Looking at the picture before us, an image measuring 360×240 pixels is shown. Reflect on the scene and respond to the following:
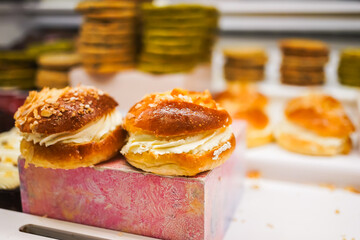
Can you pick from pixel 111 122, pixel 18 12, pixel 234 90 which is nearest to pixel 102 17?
pixel 234 90

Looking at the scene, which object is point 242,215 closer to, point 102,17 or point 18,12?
point 102,17

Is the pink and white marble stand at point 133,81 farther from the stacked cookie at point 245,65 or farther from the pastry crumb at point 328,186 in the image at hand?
the pastry crumb at point 328,186

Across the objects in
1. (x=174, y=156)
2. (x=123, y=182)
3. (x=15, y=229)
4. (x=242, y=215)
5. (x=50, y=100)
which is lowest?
(x=242, y=215)

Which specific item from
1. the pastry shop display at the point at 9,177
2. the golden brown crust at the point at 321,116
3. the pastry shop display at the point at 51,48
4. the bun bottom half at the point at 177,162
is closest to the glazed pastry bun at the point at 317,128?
the golden brown crust at the point at 321,116

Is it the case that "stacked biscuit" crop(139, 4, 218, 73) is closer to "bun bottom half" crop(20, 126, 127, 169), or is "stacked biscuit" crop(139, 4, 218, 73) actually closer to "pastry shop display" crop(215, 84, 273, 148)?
"pastry shop display" crop(215, 84, 273, 148)

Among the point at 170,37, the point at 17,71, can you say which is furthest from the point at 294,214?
the point at 17,71

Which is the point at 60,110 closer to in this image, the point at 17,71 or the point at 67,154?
the point at 67,154
